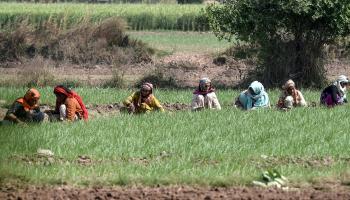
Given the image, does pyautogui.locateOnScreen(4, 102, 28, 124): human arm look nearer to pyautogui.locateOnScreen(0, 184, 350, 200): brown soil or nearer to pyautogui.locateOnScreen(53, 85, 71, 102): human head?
pyautogui.locateOnScreen(53, 85, 71, 102): human head

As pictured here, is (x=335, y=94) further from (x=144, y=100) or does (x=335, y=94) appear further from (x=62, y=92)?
(x=62, y=92)

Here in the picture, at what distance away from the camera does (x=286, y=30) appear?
79.2ft

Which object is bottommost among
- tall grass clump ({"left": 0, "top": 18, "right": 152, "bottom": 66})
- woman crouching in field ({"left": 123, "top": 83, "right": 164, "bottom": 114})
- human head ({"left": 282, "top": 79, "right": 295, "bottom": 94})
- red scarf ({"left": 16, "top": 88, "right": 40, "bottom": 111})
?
tall grass clump ({"left": 0, "top": 18, "right": 152, "bottom": 66})

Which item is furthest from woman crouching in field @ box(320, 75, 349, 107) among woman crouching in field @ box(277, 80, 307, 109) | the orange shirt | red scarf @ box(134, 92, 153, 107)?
the orange shirt

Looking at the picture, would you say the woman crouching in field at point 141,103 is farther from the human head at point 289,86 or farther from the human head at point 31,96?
the human head at point 289,86

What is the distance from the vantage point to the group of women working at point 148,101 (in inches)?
615

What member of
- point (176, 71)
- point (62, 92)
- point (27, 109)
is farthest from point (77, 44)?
point (27, 109)

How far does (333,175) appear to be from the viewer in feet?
36.4

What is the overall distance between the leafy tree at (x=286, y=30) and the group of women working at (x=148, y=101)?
515 centimetres

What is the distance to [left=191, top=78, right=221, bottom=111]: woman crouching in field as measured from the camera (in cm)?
1709

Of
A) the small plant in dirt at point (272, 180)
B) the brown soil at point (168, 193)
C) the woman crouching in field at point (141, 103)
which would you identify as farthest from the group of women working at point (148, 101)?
the small plant in dirt at point (272, 180)

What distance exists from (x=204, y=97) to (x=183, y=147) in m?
4.76

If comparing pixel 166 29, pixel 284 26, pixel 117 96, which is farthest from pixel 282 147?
pixel 166 29

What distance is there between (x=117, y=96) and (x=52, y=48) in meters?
11.3
